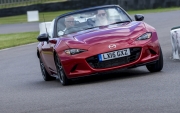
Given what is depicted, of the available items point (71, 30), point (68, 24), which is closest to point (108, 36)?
point (71, 30)

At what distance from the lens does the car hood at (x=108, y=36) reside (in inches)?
404

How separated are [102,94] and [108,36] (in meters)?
1.78

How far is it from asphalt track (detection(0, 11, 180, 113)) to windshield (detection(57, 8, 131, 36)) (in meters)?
0.90

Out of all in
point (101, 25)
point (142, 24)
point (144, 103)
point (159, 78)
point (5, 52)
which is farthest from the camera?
point (5, 52)

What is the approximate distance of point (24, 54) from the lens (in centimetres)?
1998

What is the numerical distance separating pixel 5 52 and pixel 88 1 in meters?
28.3

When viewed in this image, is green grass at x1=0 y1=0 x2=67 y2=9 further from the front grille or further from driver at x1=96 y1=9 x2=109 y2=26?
the front grille

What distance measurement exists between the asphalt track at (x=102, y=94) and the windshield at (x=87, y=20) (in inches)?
35.6

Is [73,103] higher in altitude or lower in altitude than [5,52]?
higher

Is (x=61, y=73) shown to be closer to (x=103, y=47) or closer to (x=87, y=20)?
(x=103, y=47)

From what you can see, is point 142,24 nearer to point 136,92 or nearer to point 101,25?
point 101,25

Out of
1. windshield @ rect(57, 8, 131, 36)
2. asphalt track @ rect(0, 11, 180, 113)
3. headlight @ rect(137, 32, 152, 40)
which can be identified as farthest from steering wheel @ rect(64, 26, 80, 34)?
headlight @ rect(137, 32, 152, 40)

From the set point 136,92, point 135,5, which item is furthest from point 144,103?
point 135,5

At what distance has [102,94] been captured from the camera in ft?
28.9
